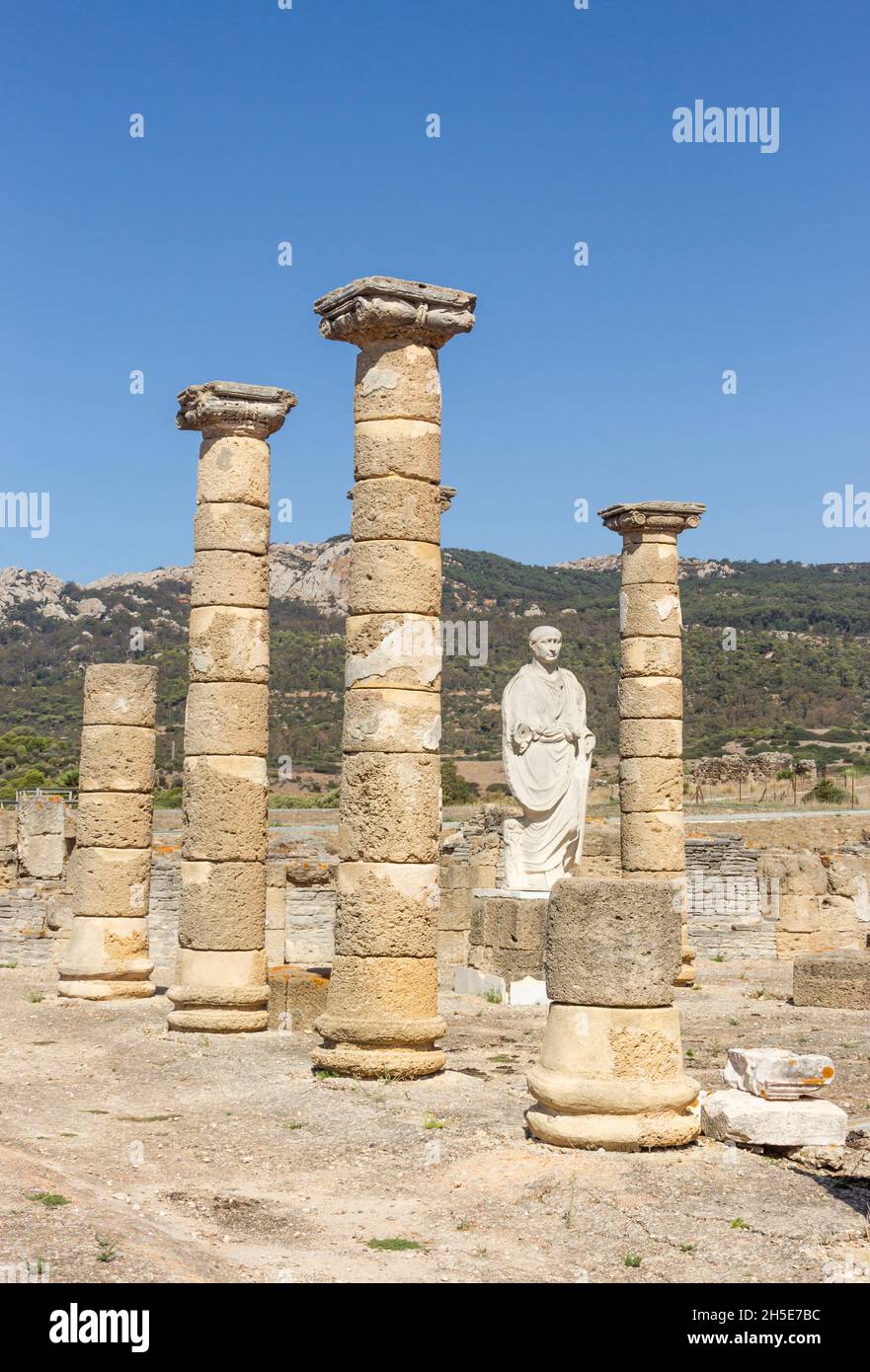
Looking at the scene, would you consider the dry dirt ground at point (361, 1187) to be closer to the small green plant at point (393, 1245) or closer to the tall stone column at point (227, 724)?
the small green plant at point (393, 1245)

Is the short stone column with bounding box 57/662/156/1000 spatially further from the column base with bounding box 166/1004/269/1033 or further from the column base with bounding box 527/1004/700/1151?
the column base with bounding box 527/1004/700/1151

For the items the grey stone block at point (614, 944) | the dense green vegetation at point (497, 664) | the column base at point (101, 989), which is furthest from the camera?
the dense green vegetation at point (497, 664)

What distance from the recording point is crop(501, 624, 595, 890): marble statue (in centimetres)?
1667

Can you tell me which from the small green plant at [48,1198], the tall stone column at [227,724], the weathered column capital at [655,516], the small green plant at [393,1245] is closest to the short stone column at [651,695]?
the weathered column capital at [655,516]

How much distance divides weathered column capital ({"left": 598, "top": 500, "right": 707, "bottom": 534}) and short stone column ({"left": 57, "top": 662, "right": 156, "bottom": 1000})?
607 centimetres

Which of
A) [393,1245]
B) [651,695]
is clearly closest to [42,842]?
[651,695]

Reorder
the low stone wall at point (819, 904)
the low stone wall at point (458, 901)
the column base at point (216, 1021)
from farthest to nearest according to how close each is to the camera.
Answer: the low stone wall at point (819, 904)
the low stone wall at point (458, 901)
the column base at point (216, 1021)

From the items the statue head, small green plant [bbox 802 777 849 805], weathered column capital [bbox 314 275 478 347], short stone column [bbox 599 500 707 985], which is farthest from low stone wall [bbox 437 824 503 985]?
small green plant [bbox 802 777 849 805]

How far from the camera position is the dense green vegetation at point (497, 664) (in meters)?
55.1

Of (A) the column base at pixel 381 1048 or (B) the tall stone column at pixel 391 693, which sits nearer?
(A) the column base at pixel 381 1048

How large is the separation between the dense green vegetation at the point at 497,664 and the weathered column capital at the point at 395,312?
98.4 feet

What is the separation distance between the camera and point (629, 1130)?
779 cm

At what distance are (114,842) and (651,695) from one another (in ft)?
21.7
